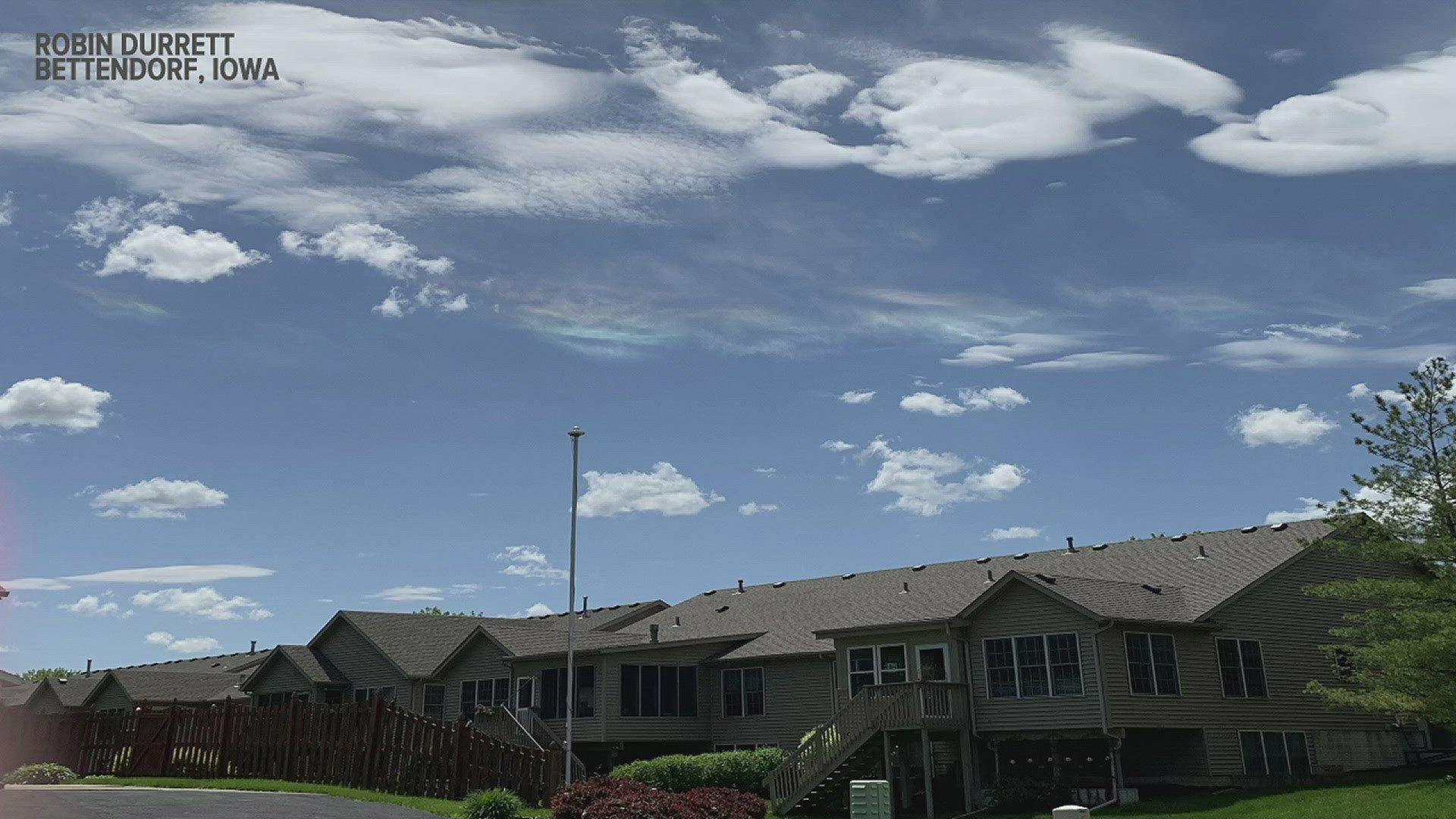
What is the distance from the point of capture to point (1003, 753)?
34.7 meters

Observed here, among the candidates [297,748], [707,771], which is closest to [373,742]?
[297,748]

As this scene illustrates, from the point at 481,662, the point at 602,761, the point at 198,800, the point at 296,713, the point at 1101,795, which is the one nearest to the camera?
the point at 198,800

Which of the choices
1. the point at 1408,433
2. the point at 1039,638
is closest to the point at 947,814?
the point at 1039,638

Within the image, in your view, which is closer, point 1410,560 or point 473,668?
point 1410,560

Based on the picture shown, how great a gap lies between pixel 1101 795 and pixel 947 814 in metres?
3.86

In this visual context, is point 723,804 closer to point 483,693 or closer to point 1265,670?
point 1265,670

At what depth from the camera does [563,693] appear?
41.6 m

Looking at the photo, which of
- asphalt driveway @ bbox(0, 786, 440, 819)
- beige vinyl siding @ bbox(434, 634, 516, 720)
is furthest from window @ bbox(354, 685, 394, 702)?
asphalt driveway @ bbox(0, 786, 440, 819)

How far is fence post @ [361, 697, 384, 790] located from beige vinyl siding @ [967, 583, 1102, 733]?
16164 millimetres

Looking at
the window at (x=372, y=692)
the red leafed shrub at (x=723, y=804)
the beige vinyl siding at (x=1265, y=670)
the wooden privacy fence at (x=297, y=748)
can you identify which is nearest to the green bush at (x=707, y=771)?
the wooden privacy fence at (x=297, y=748)

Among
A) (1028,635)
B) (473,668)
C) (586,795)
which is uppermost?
(473,668)

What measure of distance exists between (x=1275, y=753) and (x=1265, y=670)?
2.14 meters

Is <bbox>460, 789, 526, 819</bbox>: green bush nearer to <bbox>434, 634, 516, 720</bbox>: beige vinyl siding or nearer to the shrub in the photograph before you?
<bbox>434, 634, 516, 720</bbox>: beige vinyl siding

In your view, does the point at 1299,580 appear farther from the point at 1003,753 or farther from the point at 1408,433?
the point at 1003,753
